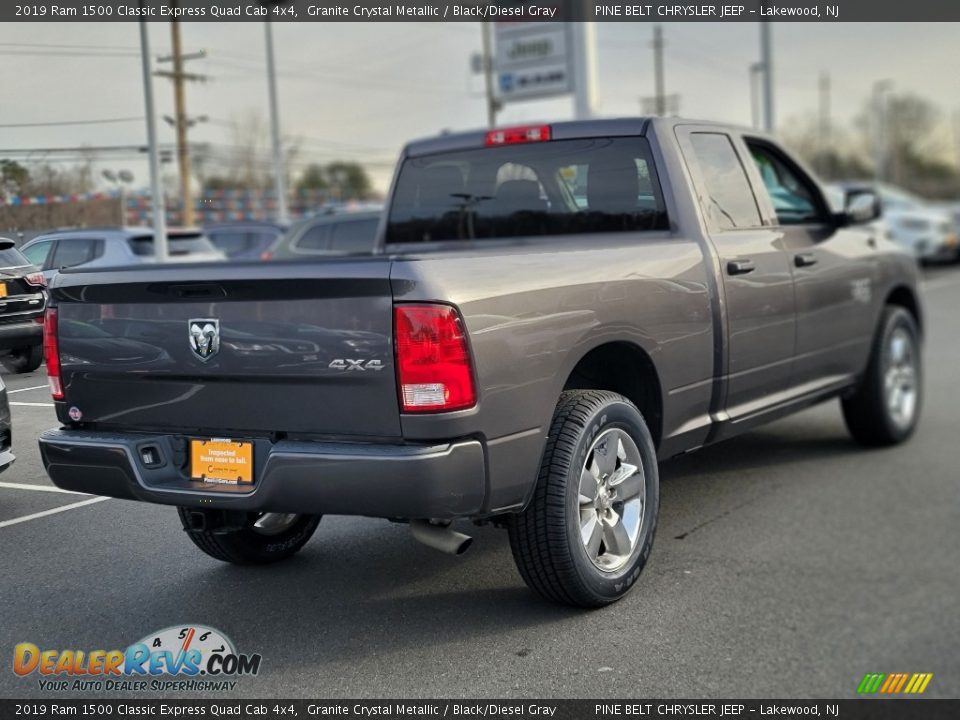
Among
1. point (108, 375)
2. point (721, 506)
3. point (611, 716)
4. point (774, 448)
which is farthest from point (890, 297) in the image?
point (108, 375)

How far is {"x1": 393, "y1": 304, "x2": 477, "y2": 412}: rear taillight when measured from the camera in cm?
325

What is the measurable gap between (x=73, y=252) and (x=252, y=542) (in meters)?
1.34

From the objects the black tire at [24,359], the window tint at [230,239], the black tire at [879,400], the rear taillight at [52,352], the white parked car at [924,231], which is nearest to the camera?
the black tire at [24,359]

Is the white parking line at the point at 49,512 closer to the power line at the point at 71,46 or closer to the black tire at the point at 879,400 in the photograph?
the power line at the point at 71,46

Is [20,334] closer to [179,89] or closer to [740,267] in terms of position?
[179,89]

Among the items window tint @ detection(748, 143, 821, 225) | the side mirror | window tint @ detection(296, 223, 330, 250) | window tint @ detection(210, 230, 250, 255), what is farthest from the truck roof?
window tint @ detection(210, 230, 250, 255)

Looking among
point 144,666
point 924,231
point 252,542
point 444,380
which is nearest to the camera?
point 444,380

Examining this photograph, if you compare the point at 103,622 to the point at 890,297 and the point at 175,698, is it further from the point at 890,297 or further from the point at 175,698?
the point at 890,297

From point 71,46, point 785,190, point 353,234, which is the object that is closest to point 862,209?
point 785,190

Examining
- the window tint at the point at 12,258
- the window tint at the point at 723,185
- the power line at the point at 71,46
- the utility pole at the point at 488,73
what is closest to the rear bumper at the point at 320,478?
the window tint at the point at 12,258

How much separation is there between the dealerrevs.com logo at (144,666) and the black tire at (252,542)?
497 millimetres

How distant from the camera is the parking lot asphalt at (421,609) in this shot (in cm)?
334

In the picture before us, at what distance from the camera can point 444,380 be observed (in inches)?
129

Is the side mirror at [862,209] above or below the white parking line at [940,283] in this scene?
above
